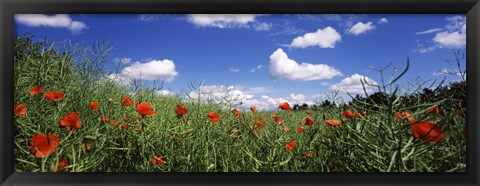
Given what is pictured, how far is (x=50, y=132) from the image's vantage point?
49.9 inches

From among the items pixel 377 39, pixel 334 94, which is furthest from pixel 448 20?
pixel 334 94

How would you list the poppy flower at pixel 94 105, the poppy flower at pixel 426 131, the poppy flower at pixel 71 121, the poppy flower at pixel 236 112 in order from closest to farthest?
the poppy flower at pixel 426 131, the poppy flower at pixel 71 121, the poppy flower at pixel 94 105, the poppy flower at pixel 236 112

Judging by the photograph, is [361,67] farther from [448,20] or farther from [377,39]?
[448,20]

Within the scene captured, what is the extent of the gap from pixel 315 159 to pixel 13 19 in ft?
3.22

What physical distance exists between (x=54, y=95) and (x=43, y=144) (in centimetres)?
24

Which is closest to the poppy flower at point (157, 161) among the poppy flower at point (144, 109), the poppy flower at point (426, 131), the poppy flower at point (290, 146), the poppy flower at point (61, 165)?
the poppy flower at point (144, 109)

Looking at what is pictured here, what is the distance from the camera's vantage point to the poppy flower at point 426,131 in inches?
41.6

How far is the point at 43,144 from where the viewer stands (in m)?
1.16

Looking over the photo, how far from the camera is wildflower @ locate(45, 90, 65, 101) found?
131cm

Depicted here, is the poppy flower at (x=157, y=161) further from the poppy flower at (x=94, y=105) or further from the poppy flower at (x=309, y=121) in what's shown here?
the poppy flower at (x=309, y=121)

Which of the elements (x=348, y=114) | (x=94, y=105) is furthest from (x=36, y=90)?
(x=348, y=114)

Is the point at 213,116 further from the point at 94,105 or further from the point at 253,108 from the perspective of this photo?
the point at 94,105

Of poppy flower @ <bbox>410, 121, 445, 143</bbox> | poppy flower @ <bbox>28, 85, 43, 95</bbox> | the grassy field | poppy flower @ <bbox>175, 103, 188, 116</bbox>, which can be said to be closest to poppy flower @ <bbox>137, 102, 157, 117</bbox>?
the grassy field

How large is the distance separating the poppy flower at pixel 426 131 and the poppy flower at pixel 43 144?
3.12 ft
